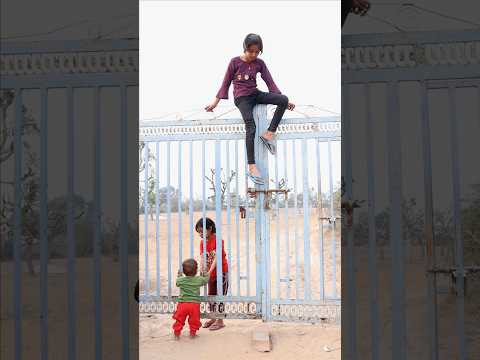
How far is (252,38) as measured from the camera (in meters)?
2.80

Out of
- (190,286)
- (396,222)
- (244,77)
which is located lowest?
(190,286)

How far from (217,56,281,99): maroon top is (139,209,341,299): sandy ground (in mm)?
735

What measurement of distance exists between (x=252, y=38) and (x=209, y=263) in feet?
4.42

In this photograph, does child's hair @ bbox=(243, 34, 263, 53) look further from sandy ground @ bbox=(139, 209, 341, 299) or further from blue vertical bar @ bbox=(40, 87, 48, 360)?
blue vertical bar @ bbox=(40, 87, 48, 360)

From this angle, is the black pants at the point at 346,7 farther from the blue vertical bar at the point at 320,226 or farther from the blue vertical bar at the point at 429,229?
the blue vertical bar at the point at 320,226

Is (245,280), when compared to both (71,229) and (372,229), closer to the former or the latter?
(372,229)

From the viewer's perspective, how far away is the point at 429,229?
2018mm

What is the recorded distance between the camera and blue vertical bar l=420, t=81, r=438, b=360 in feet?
6.58

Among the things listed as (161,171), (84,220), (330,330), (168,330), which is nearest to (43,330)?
(84,220)

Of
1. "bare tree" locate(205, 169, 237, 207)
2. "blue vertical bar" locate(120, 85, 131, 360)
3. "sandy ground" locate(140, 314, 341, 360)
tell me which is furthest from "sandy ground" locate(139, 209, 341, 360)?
"blue vertical bar" locate(120, 85, 131, 360)

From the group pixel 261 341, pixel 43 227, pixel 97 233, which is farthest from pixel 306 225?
pixel 43 227

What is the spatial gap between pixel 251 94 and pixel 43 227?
1398 mm

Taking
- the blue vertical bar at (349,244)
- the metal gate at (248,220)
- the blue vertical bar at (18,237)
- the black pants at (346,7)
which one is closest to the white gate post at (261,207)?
the metal gate at (248,220)

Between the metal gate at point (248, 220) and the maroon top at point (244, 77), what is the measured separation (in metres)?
0.14
